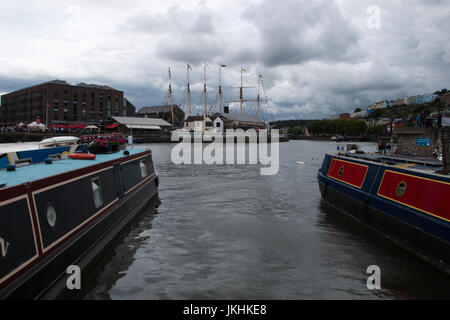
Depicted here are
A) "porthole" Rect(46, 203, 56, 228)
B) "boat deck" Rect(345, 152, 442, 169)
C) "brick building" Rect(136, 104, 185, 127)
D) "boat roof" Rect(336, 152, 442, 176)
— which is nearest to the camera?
"porthole" Rect(46, 203, 56, 228)

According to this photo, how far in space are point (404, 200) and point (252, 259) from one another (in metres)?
4.44

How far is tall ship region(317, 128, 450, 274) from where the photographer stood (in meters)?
7.63

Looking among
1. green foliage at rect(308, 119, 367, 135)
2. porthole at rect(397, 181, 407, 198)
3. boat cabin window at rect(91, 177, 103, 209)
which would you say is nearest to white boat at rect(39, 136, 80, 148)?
boat cabin window at rect(91, 177, 103, 209)

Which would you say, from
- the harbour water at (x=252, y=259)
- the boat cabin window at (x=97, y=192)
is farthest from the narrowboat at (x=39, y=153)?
the harbour water at (x=252, y=259)

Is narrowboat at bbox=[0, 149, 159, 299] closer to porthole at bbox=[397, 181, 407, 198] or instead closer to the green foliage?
porthole at bbox=[397, 181, 407, 198]

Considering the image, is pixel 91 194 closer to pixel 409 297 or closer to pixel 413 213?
pixel 409 297

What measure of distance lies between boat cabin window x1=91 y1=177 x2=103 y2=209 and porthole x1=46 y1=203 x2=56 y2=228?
2261mm

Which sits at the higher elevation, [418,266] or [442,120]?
[442,120]

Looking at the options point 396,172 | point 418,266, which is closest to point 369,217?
point 396,172

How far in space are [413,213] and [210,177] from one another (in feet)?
55.0

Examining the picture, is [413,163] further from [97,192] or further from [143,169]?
[143,169]

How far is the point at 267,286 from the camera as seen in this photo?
23.9 feet

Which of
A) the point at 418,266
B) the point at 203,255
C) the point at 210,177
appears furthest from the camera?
the point at 210,177

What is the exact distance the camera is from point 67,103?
102688 mm
